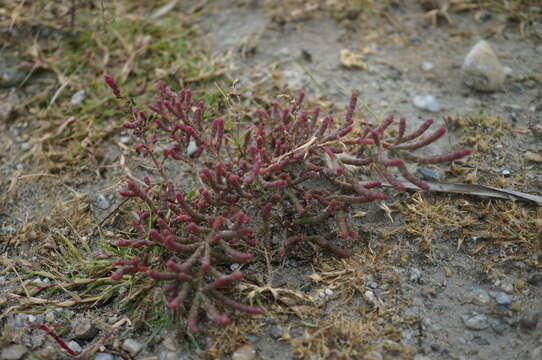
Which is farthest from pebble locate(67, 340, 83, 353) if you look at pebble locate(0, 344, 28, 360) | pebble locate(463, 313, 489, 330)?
pebble locate(463, 313, 489, 330)

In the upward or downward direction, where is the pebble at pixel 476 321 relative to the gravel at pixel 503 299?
downward

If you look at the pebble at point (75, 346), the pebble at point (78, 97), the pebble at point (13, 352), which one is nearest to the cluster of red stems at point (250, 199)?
the pebble at point (75, 346)

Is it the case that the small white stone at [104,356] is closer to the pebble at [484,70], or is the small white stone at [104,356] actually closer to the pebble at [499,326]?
the pebble at [499,326]

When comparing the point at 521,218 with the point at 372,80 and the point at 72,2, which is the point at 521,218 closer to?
the point at 372,80

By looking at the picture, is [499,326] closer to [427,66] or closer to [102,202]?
[427,66]

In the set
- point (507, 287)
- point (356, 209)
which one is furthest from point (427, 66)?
point (507, 287)

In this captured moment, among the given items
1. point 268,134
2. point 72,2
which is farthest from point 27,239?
point 72,2

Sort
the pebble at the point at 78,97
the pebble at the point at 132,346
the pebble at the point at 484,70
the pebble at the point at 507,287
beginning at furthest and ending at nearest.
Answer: the pebble at the point at 78,97 < the pebble at the point at 484,70 < the pebble at the point at 507,287 < the pebble at the point at 132,346

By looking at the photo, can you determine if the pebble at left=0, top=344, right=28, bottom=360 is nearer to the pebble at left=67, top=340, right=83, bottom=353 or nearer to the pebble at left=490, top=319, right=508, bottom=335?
the pebble at left=67, top=340, right=83, bottom=353
